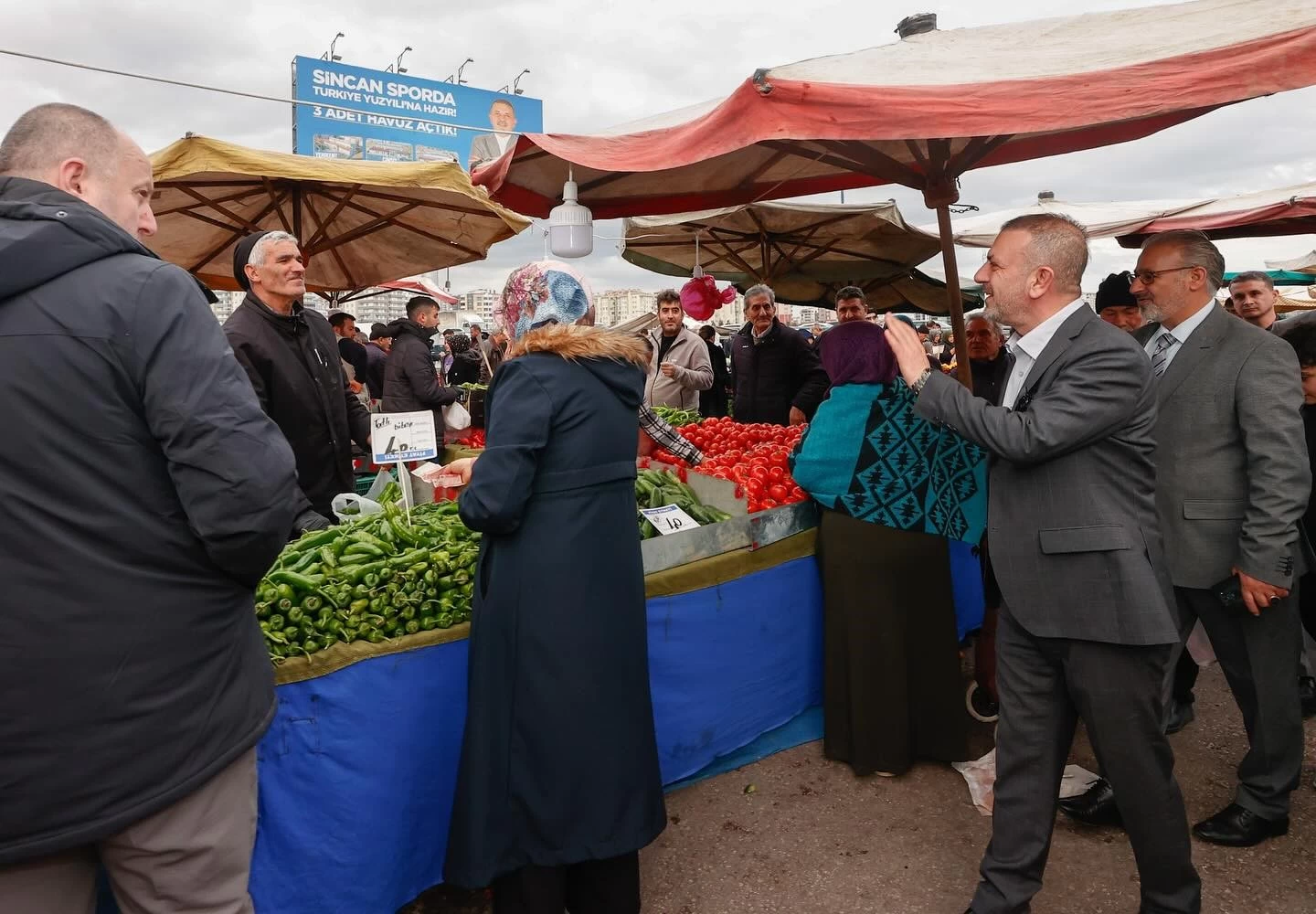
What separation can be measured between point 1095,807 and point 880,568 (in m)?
1.19

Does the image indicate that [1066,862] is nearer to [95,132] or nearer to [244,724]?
[244,724]

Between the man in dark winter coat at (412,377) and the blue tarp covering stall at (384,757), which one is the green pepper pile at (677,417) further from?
the blue tarp covering stall at (384,757)

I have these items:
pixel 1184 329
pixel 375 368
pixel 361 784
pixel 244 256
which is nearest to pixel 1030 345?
pixel 1184 329

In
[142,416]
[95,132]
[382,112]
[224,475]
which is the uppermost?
[382,112]

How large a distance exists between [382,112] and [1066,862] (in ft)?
53.5

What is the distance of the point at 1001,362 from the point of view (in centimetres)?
524

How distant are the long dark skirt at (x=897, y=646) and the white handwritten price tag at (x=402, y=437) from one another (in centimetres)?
174

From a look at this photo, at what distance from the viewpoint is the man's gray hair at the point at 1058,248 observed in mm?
2248

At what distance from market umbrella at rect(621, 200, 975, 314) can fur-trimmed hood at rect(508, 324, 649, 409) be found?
520 centimetres

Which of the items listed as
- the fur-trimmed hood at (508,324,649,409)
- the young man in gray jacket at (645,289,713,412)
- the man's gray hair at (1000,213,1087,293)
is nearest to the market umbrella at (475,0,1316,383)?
the man's gray hair at (1000,213,1087,293)

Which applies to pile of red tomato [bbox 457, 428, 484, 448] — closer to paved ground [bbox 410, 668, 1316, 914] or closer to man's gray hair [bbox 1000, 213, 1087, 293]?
paved ground [bbox 410, 668, 1316, 914]

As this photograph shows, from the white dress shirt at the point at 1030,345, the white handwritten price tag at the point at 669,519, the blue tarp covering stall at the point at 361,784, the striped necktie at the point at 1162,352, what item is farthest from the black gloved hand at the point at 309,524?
the striped necktie at the point at 1162,352

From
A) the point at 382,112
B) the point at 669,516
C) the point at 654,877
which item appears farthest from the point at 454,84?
the point at 654,877

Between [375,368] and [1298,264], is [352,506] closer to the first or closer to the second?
[375,368]
